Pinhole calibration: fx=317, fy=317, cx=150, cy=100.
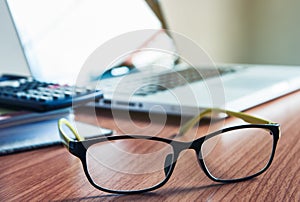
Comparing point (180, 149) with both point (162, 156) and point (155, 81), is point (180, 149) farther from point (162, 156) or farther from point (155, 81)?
point (155, 81)

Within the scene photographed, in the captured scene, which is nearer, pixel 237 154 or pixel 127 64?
pixel 237 154

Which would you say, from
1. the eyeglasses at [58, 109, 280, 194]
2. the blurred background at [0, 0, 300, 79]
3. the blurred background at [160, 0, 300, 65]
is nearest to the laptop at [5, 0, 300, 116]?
the eyeglasses at [58, 109, 280, 194]

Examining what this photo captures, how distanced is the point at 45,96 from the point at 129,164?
0.52 ft

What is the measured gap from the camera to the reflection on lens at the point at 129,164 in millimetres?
284

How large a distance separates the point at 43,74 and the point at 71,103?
233 millimetres

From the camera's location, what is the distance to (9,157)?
358 millimetres

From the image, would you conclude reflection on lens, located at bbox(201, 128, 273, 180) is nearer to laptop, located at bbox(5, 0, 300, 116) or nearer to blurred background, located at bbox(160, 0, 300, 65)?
laptop, located at bbox(5, 0, 300, 116)

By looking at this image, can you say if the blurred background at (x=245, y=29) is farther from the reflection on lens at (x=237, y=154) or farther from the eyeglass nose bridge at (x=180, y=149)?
A: the eyeglass nose bridge at (x=180, y=149)

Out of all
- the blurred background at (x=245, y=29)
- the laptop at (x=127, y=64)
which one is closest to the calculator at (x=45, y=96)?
the laptop at (x=127, y=64)

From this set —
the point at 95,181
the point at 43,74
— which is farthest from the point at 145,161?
the point at 43,74

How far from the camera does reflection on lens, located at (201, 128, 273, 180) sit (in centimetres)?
30

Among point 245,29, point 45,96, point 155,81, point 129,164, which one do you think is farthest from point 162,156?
point 245,29

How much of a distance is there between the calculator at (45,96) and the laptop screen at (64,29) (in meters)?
0.13

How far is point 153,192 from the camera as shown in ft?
0.87
